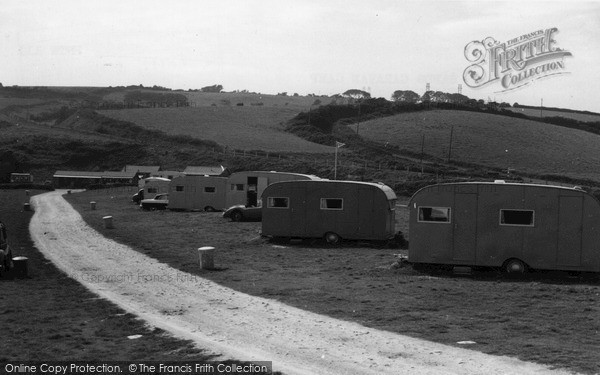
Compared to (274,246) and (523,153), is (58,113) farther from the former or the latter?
(274,246)

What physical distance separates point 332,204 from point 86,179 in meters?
65.4

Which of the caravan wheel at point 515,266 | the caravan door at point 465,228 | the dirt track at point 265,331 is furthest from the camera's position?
the caravan door at point 465,228

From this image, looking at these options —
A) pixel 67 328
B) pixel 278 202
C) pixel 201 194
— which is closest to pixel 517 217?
pixel 278 202

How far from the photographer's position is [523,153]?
82625 millimetres

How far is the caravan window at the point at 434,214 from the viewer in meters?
21.2

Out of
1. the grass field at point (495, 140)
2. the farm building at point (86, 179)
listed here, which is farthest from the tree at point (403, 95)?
the farm building at point (86, 179)

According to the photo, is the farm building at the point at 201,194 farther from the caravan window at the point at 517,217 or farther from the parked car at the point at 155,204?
the caravan window at the point at 517,217

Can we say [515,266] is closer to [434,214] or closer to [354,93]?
[434,214]

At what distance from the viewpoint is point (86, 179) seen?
87125 mm

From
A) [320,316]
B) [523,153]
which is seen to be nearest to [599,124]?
[523,153]

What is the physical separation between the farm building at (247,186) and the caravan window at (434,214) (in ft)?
64.5

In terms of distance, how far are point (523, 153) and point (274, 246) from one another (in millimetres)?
61931

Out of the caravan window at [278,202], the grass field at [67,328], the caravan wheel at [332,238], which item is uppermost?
the caravan window at [278,202]

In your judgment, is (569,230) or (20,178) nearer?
(569,230)
